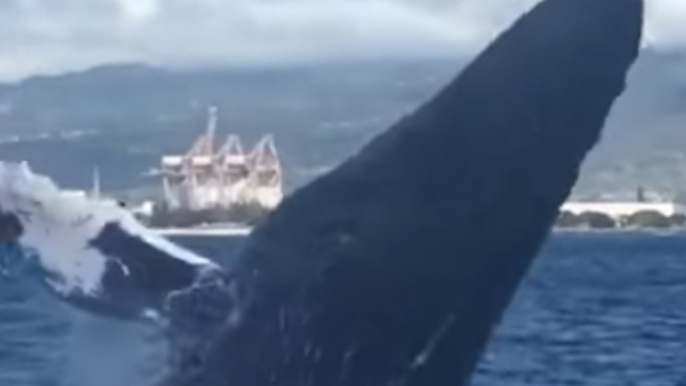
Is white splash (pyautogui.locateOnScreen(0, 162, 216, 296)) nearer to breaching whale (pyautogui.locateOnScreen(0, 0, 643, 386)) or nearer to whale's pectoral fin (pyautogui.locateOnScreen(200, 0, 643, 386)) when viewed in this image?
breaching whale (pyautogui.locateOnScreen(0, 0, 643, 386))

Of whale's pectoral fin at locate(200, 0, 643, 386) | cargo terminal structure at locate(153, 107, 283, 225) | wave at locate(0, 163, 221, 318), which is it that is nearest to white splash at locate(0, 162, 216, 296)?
wave at locate(0, 163, 221, 318)

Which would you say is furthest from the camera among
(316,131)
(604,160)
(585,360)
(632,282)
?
(632,282)

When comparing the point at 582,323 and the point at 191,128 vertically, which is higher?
the point at 191,128

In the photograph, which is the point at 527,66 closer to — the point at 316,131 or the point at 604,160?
the point at 604,160

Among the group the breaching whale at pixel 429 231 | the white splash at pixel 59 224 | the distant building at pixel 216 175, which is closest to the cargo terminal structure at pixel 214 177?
the distant building at pixel 216 175

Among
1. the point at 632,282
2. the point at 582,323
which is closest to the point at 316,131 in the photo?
the point at 582,323

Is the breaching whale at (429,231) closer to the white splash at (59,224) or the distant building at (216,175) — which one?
the white splash at (59,224)
